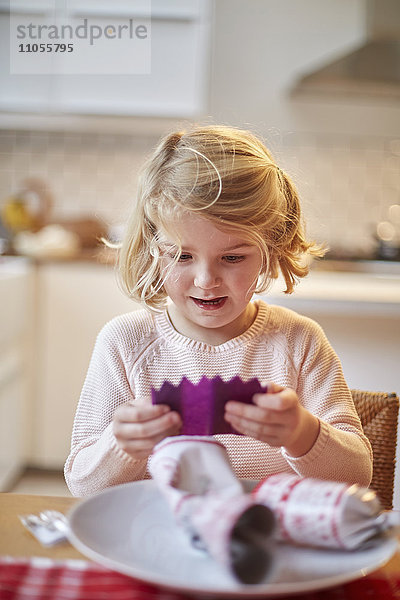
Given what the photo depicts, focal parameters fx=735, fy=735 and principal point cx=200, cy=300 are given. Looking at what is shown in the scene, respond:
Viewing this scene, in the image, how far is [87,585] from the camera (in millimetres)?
589

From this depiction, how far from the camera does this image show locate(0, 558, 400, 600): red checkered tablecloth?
569mm

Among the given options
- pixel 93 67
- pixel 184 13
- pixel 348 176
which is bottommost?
pixel 348 176

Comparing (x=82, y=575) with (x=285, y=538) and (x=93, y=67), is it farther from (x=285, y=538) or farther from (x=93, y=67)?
(x=93, y=67)

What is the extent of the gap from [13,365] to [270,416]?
6.77ft

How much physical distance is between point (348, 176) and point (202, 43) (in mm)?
927

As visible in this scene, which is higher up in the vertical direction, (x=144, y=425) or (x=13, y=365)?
(x=144, y=425)

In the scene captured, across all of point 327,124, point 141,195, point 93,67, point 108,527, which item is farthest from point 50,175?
point 108,527

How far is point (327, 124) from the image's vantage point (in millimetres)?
3250

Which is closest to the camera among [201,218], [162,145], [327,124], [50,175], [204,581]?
[204,581]

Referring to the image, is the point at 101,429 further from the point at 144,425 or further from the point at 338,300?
the point at 338,300

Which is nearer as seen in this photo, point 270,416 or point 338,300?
point 270,416

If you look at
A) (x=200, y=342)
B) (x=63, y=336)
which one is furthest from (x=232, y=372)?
(x=63, y=336)

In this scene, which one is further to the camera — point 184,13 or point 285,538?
point 184,13

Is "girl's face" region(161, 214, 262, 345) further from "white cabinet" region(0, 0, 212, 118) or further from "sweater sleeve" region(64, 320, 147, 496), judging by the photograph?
"white cabinet" region(0, 0, 212, 118)
